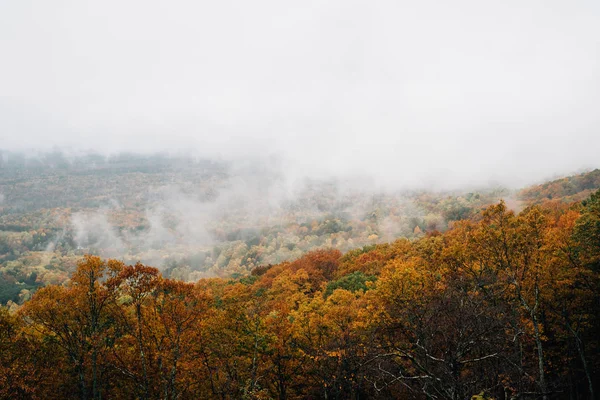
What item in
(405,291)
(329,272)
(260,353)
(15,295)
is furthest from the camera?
(15,295)

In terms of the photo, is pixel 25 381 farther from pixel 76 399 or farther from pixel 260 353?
pixel 260 353

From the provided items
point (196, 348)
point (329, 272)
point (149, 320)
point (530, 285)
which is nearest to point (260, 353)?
point (196, 348)

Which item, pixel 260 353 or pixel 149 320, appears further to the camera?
pixel 260 353

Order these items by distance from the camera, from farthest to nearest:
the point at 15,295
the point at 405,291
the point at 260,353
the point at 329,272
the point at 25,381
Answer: the point at 15,295 → the point at 329,272 → the point at 260,353 → the point at 405,291 → the point at 25,381

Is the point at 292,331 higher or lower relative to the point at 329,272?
higher

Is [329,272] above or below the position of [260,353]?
below

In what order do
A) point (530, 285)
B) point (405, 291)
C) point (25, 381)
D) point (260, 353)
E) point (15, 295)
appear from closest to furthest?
point (25, 381) < point (530, 285) < point (405, 291) < point (260, 353) < point (15, 295)

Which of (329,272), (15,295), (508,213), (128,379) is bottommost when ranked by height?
(15,295)

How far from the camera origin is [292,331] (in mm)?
36969

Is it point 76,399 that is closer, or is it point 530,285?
point 530,285

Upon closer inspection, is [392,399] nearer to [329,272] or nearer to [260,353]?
[260,353]

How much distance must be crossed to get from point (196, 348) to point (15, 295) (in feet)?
687

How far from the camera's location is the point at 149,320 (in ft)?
100

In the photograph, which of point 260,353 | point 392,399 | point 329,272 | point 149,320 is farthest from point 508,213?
point 329,272
